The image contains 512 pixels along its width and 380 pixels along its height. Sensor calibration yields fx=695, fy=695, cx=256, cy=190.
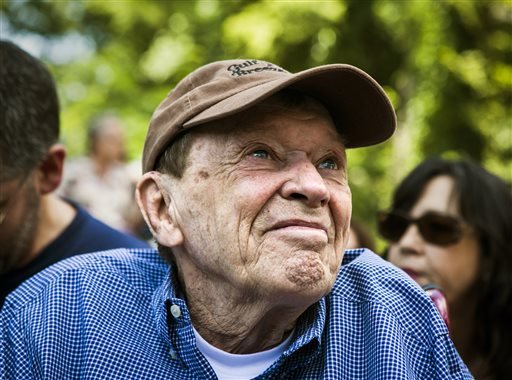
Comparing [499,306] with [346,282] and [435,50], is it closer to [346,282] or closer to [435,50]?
[346,282]

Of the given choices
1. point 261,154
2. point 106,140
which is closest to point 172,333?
point 261,154

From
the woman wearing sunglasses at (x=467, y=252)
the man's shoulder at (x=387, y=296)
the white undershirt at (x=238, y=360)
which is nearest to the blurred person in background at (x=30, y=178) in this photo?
Answer: the white undershirt at (x=238, y=360)

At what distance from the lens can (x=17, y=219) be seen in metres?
2.91

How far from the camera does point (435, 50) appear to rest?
12141mm

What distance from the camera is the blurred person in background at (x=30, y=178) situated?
2863 mm

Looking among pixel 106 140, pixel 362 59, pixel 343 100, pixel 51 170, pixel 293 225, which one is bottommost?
pixel 362 59

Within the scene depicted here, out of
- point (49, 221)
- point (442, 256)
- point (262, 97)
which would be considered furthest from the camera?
point (442, 256)

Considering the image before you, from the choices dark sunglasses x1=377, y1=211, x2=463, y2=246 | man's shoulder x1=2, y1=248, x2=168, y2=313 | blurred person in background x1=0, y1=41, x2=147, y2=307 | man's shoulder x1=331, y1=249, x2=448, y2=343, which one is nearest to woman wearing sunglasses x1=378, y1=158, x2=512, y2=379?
dark sunglasses x1=377, y1=211, x2=463, y2=246

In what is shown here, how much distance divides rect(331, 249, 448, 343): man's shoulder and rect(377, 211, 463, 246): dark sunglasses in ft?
4.12

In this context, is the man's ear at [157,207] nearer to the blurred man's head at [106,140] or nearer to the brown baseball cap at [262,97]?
the brown baseball cap at [262,97]

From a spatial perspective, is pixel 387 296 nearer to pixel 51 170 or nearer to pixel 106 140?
pixel 51 170

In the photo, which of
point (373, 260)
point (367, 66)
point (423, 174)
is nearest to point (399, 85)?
point (367, 66)

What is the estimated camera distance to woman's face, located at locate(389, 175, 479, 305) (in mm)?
3471

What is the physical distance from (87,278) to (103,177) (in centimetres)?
614
